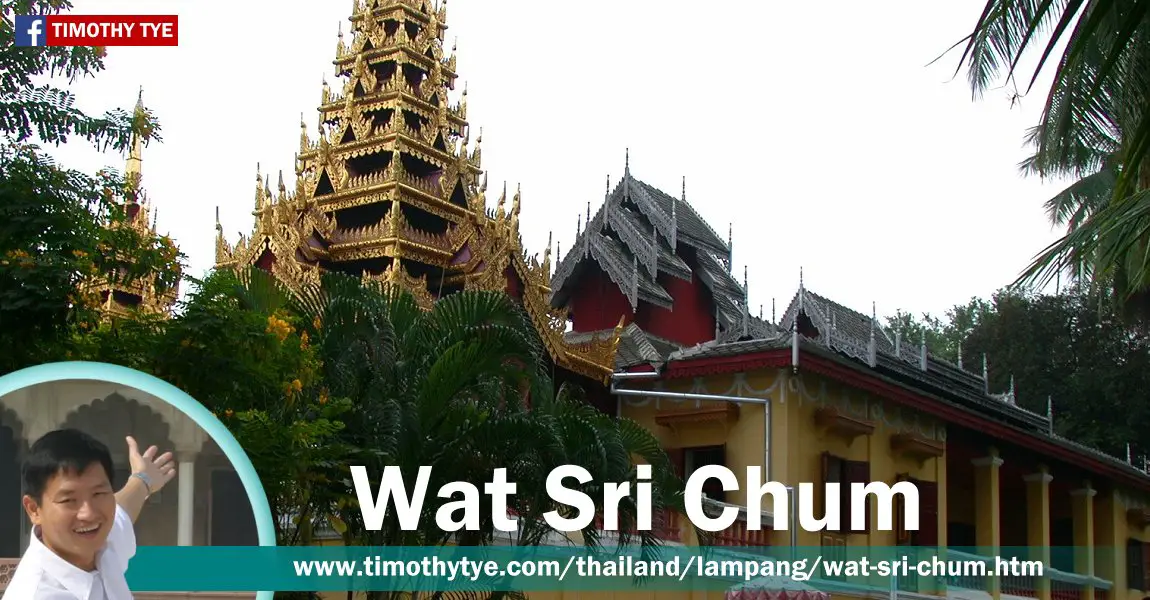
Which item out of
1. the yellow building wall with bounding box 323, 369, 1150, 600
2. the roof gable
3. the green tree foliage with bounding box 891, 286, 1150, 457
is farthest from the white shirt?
the green tree foliage with bounding box 891, 286, 1150, 457

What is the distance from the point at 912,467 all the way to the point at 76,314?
54.3ft

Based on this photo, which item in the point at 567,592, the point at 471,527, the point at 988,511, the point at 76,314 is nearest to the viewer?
the point at 76,314

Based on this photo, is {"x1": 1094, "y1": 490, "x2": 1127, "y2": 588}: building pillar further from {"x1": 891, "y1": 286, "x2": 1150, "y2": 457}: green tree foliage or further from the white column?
the white column

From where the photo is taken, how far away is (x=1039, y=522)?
27.5 m

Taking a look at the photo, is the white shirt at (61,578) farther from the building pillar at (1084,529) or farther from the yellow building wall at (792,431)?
the building pillar at (1084,529)

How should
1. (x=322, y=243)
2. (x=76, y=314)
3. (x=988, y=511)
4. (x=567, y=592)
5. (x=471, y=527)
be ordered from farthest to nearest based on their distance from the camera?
(x=988, y=511) → (x=322, y=243) → (x=567, y=592) → (x=471, y=527) → (x=76, y=314)

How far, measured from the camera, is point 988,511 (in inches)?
1017

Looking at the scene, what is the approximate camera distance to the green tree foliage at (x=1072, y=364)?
41.2 metres

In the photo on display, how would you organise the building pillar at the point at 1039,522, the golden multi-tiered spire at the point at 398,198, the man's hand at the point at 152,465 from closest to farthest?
the man's hand at the point at 152,465
the golden multi-tiered spire at the point at 398,198
the building pillar at the point at 1039,522

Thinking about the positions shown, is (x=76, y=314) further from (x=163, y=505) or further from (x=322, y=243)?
(x=322, y=243)

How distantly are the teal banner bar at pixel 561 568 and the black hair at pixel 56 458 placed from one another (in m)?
0.65

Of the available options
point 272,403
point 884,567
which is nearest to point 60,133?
point 272,403

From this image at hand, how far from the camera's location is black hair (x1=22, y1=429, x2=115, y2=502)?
19.8 feet

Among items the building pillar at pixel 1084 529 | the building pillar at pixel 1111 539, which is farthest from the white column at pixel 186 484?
the building pillar at pixel 1111 539
